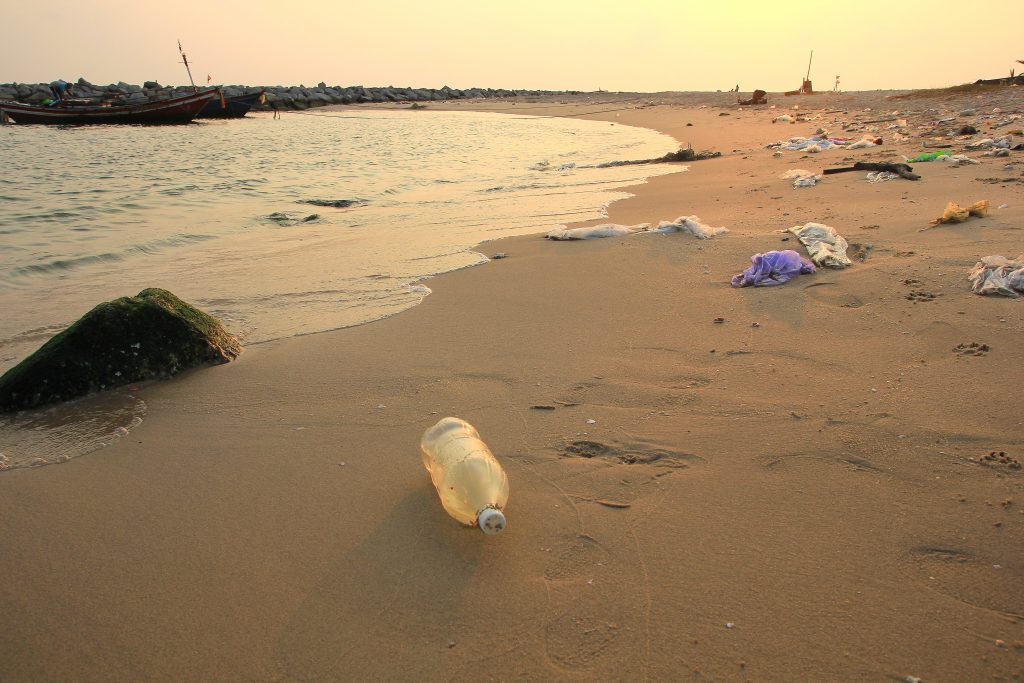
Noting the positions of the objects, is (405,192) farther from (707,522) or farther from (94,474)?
(707,522)

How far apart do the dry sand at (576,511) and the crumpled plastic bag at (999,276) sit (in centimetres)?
9

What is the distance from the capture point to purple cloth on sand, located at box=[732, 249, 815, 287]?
12.2 ft

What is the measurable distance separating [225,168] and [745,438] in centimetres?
1332

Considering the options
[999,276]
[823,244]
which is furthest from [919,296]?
[823,244]

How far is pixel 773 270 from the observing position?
376 centimetres

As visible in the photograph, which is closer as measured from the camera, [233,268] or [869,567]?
[869,567]

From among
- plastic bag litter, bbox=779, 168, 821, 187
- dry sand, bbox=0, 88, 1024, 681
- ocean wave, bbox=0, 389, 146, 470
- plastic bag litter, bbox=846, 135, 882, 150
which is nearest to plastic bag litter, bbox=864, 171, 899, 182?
plastic bag litter, bbox=779, 168, 821, 187

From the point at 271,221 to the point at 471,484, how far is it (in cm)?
689

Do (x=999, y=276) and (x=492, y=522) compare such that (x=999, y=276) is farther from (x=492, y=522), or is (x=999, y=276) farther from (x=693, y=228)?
(x=492, y=522)

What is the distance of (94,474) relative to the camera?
7.20ft

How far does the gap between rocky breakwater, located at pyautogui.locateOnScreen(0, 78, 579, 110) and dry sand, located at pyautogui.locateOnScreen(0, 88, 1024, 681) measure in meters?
37.9

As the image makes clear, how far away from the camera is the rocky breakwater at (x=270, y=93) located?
38.3 meters

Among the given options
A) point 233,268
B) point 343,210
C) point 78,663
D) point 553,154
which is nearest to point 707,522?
point 78,663

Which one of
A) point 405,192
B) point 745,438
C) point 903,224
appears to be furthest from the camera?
point 405,192
